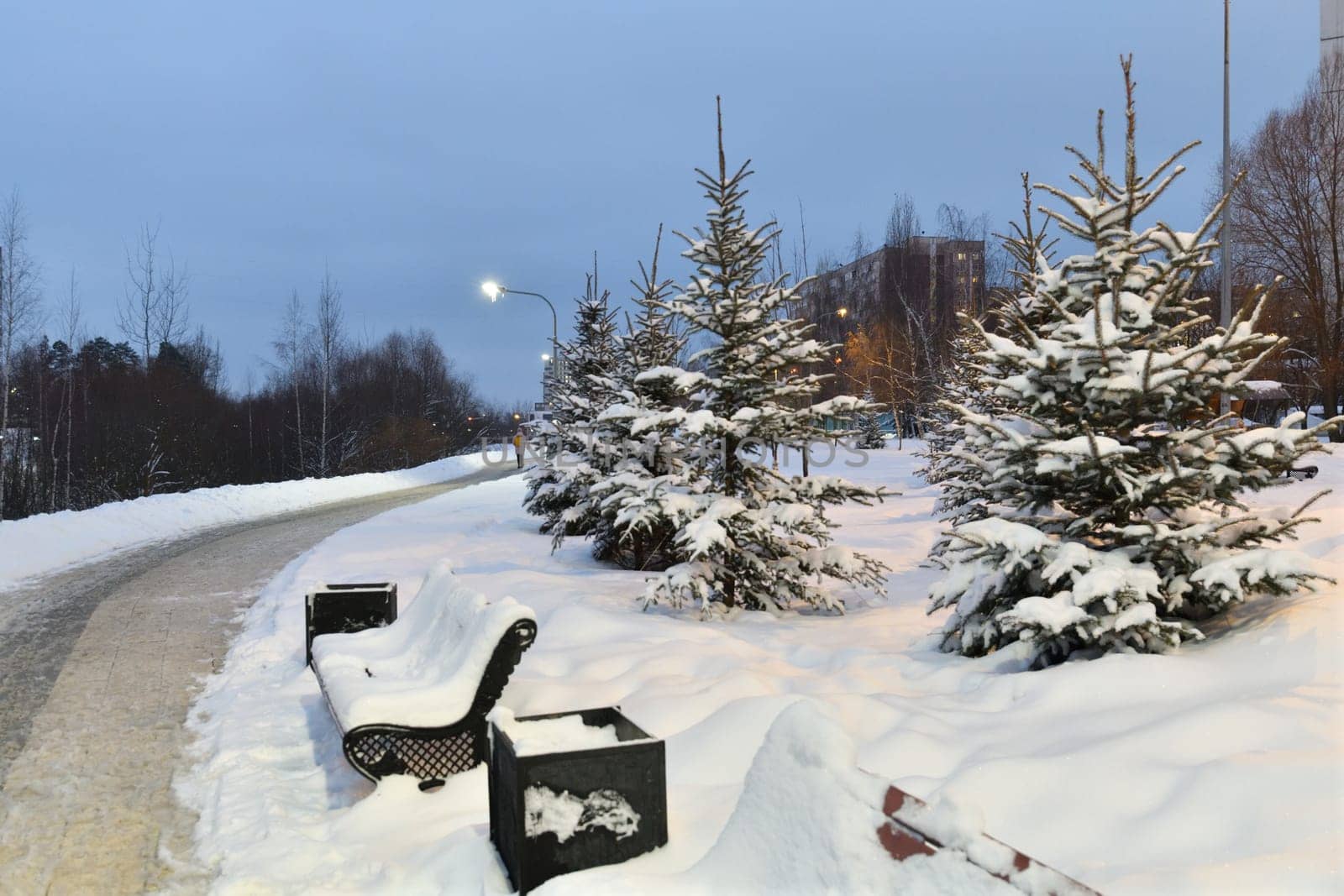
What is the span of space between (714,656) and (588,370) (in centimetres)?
1116

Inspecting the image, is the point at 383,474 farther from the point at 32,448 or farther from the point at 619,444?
the point at 619,444

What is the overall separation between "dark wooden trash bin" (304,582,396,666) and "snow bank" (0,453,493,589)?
23.1ft

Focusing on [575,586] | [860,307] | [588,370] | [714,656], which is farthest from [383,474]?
[860,307]

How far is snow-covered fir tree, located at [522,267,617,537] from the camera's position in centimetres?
1453

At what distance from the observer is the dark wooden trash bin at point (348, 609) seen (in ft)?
24.3

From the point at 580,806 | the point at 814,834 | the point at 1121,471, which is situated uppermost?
the point at 1121,471

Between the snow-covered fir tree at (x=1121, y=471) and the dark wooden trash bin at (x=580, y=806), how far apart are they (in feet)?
8.58

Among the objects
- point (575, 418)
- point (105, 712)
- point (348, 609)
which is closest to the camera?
point (105, 712)

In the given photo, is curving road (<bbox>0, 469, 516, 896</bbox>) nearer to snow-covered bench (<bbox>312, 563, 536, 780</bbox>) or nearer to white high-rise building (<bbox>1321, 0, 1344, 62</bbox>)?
snow-covered bench (<bbox>312, 563, 536, 780</bbox>)

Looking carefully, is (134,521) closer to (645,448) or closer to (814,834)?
(645,448)

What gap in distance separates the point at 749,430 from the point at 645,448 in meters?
3.37

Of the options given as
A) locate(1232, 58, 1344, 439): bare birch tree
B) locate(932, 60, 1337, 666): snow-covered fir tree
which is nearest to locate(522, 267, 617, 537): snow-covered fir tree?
locate(932, 60, 1337, 666): snow-covered fir tree

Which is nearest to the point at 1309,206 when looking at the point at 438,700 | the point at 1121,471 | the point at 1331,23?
the point at 1331,23

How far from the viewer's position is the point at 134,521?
17781mm
